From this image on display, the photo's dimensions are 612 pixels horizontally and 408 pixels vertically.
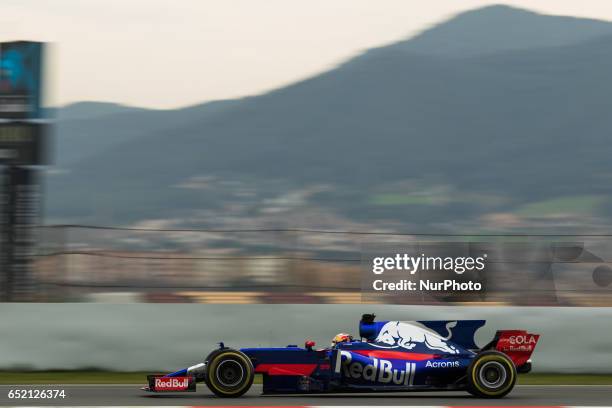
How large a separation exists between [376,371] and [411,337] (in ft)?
1.77

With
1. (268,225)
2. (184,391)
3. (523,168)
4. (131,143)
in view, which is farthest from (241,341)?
(131,143)

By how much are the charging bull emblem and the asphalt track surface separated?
52cm

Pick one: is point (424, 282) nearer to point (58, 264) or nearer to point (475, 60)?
point (58, 264)

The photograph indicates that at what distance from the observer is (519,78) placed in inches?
3760

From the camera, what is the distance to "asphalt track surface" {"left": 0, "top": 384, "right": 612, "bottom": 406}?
30.1 feet

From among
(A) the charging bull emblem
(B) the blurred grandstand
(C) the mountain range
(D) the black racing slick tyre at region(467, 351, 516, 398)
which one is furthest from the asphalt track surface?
(C) the mountain range

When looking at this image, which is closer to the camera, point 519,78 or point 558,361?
point 558,361

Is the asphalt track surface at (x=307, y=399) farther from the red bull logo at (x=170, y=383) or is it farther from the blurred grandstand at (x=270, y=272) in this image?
the blurred grandstand at (x=270, y=272)

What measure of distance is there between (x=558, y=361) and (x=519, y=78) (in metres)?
85.0

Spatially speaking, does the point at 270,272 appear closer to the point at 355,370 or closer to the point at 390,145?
the point at 355,370

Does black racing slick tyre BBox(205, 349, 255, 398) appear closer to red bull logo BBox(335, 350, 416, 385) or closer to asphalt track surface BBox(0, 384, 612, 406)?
asphalt track surface BBox(0, 384, 612, 406)

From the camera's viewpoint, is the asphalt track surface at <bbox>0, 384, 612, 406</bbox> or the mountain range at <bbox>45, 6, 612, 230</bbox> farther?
the mountain range at <bbox>45, 6, 612, 230</bbox>

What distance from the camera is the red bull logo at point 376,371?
9.47 metres

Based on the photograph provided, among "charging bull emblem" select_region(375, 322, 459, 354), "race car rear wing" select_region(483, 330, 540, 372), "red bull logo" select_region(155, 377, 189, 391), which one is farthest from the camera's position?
"race car rear wing" select_region(483, 330, 540, 372)
